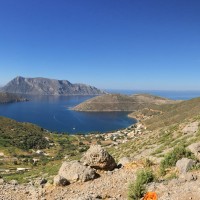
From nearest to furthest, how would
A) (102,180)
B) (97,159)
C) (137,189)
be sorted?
(137,189), (102,180), (97,159)

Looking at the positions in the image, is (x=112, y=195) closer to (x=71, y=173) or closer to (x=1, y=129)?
(x=71, y=173)

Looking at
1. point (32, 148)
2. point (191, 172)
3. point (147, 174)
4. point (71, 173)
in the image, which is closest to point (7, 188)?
point (71, 173)

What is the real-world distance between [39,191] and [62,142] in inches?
4505

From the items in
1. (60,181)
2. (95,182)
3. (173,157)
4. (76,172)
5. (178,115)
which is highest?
(173,157)

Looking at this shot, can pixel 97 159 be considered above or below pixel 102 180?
above

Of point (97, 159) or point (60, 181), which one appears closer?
point (60, 181)

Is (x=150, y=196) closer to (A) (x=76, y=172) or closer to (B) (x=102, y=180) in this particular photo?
(B) (x=102, y=180)

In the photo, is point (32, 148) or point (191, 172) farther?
point (32, 148)

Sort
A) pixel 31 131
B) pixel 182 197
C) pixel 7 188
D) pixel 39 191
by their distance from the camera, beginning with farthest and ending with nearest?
pixel 31 131, pixel 7 188, pixel 39 191, pixel 182 197

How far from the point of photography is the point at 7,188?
1602 cm

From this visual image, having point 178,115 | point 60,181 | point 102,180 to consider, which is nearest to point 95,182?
point 102,180

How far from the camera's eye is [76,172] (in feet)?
51.5

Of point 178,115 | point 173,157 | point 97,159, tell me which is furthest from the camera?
point 178,115

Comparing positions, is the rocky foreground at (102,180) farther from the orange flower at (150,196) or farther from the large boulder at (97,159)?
the orange flower at (150,196)
